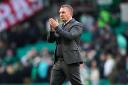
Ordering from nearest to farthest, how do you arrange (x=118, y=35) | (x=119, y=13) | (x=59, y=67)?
(x=59, y=67)
(x=118, y=35)
(x=119, y=13)

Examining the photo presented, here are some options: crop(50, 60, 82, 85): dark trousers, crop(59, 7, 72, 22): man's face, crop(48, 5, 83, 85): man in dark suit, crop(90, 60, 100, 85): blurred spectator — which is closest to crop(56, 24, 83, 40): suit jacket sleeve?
crop(48, 5, 83, 85): man in dark suit

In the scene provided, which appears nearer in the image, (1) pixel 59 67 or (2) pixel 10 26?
(1) pixel 59 67

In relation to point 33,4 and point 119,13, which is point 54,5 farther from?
point 119,13

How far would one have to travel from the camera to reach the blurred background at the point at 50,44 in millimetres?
19658

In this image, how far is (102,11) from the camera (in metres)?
23.3

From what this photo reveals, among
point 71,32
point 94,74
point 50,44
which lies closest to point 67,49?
point 71,32

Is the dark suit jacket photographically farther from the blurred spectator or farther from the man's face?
the blurred spectator

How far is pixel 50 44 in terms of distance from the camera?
2241 centimetres

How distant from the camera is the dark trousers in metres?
11.8

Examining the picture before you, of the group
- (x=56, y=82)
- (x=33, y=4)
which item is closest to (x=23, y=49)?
(x=33, y=4)

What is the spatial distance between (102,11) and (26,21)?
301 cm

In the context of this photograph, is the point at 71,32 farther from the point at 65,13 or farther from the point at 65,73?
the point at 65,73

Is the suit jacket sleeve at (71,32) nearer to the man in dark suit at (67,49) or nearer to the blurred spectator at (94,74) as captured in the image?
the man in dark suit at (67,49)

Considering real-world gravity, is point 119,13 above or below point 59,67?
above
